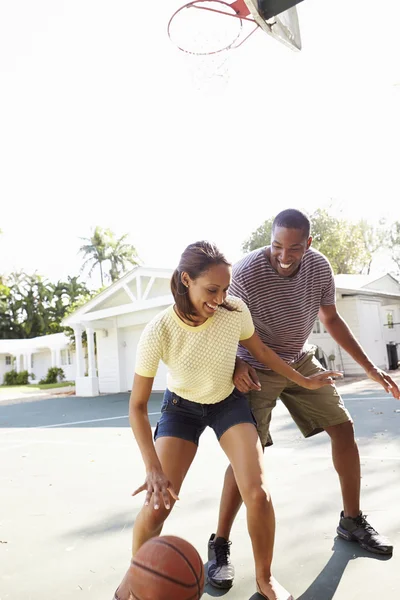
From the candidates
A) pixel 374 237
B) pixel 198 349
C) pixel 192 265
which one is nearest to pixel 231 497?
pixel 198 349

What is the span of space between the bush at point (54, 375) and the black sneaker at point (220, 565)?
30998 millimetres

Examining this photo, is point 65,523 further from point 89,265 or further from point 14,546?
point 89,265

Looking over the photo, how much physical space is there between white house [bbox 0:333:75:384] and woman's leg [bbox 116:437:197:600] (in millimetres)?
30972

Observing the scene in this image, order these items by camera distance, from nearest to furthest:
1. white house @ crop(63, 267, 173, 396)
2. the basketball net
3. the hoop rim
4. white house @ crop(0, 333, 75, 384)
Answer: the hoop rim
the basketball net
white house @ crop(63, 267, 173, 396)
white house @ crop(0, 333, 75, 384)

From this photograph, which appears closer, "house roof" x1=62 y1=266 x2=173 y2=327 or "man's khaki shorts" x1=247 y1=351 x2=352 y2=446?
"man's khaki shorts" x1=247 y1=351 x2=352 y2=446

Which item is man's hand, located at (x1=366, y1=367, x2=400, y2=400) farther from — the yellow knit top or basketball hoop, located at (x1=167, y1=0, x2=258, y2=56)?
basketball hoop, located at (x1=167, y1=0, x2=258, y2=56)

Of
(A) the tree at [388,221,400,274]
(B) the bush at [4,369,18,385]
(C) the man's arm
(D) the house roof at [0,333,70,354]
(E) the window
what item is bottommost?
(B) the bush at [4,369,18,385]

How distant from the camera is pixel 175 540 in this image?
81.6 inches

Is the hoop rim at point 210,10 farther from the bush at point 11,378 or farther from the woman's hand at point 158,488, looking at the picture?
the bush at point 11,378

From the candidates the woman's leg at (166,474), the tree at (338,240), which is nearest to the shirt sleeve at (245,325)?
the woman's leg at (166,474)

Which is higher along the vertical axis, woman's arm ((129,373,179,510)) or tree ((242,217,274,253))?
tree ((242,217,274,253))

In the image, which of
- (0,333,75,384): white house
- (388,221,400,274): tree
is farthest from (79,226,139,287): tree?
(388,221,400,274): tree

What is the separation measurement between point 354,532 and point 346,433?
58 cm

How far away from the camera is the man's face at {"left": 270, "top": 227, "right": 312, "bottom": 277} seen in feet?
9.28
